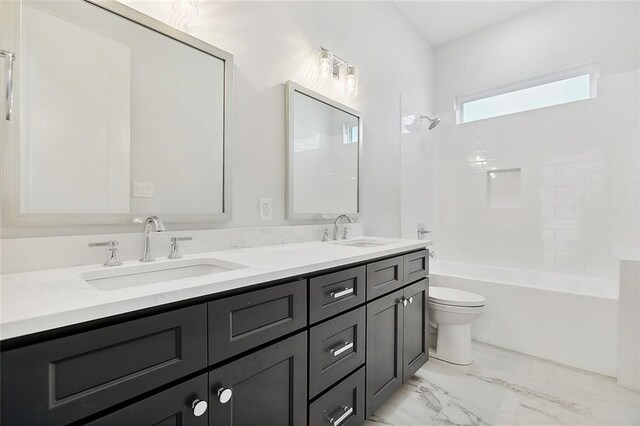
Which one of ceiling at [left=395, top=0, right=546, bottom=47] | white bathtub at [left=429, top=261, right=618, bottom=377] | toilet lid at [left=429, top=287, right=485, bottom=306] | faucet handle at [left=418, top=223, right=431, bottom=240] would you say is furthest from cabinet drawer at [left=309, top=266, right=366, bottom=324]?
ceiling at [left=395, top=0, right=546, bottom=47]

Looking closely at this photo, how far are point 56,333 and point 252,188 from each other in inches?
41.8

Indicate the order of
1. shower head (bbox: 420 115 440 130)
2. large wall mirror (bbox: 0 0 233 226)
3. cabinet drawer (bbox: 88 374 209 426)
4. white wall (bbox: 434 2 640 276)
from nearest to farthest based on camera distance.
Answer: cabinet drawer (bbox: 88 374 209 426) → large wall mirror (bbox: 0 0 233 226) → white wall (bbox: 434 2 640 276) → shower head (bbox: 420 115 440 130)

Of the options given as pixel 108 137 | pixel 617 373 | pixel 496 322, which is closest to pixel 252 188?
pixel 108 137

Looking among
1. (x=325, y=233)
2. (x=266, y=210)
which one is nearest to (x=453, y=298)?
(x=325, y=233)

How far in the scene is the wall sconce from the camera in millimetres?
1920

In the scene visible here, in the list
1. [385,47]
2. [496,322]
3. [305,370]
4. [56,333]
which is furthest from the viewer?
[385,47]

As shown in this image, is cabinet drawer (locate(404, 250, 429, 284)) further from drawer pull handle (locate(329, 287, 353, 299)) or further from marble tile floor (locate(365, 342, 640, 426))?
marble tile floor (locate(365, 342, 640, 426))

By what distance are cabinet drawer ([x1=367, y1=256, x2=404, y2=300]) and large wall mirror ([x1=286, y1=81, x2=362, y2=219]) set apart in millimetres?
570

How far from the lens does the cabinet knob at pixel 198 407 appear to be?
0.73m

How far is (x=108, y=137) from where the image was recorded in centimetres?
107

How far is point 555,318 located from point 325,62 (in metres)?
2.35

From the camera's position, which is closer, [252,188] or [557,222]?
[252,188]

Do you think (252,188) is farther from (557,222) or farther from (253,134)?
(557,222)

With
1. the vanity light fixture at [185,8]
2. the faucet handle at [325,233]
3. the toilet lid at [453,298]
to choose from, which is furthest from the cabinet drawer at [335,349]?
the vanity light fixture at [185,8]
